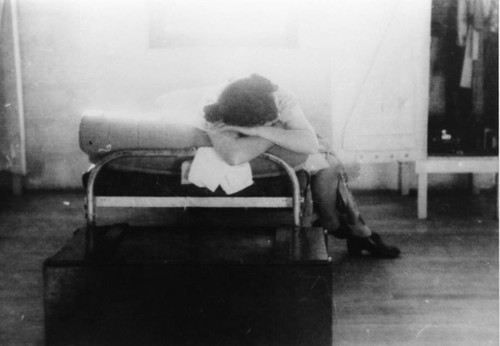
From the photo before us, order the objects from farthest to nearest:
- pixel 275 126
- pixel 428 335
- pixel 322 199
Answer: pixel 322 199
pixel 275 126
pixel 428 335

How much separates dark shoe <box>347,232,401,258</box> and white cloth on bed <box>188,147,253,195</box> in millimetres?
711

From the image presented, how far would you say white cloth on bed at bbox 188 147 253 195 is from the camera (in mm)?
2016

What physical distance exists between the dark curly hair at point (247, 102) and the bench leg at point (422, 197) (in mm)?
1553

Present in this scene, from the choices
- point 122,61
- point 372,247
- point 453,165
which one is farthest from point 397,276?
point 122,61

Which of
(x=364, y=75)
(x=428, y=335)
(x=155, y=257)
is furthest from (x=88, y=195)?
(x=364, y=75)

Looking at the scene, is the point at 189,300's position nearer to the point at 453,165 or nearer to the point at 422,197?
the point at 422,197

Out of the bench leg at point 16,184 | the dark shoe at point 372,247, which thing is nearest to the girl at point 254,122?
the dark shoe at point 372,247

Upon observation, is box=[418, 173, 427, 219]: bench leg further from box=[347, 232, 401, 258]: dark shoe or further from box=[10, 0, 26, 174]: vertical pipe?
box=[10, 0, 26, 174]: vertical pipe

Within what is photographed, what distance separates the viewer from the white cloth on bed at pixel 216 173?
202cm

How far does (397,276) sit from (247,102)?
89 centimetres

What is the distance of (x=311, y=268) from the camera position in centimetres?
155

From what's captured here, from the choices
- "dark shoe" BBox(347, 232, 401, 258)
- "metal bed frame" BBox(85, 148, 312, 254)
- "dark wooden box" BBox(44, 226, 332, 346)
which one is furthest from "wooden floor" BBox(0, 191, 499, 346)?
"metal bed frame" BBox(85, 148, 312, 254)

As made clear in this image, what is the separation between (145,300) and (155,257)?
0.38 feet

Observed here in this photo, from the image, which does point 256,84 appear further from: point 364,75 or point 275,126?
point 364,75
